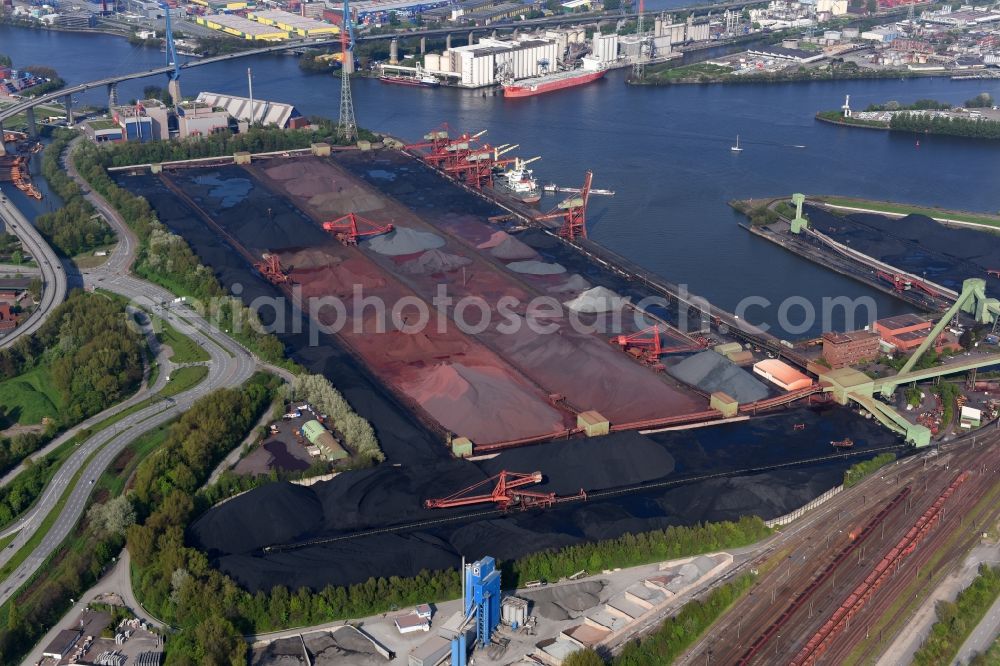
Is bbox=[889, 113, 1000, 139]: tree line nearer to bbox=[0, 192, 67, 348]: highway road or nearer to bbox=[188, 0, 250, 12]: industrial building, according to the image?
bbox=[0, 192, 67, 348]: highway road

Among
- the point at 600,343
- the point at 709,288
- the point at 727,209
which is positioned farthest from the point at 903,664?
the point at 727,209

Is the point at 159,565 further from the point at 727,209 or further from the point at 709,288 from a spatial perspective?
the point at 727,209

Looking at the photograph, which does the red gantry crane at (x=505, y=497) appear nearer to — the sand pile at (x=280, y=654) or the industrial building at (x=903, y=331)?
the sand pile at (x=280, y=654)

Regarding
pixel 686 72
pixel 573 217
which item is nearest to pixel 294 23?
pixel 686 72

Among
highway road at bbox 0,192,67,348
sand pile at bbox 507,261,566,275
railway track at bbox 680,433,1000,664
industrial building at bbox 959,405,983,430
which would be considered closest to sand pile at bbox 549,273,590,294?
sand pile at bbox 507,261,566,275

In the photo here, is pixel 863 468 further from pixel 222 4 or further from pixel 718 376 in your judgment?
pixel 222 4
